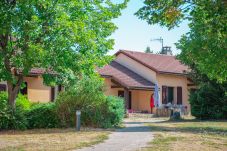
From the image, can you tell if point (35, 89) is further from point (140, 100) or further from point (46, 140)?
point (46, 140)

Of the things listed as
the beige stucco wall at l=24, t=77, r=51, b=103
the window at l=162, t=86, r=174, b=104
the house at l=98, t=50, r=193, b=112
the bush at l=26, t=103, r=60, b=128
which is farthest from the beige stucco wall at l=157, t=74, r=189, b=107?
the bush at l=26, t=103, r=60, b=128

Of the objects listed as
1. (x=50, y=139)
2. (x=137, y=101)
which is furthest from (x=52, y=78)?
(x=137, y=101)

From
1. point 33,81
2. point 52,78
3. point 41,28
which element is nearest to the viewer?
point 41,28

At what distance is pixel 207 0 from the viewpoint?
34.1 ft

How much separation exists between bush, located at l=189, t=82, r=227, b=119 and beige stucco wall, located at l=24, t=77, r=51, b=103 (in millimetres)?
10285

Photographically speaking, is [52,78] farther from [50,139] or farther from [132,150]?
[132,150]

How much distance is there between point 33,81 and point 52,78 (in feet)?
36.1

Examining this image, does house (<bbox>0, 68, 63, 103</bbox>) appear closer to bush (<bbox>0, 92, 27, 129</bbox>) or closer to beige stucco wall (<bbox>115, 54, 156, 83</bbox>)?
bush (<bbox>0, 92, 27, 129</bbox>)

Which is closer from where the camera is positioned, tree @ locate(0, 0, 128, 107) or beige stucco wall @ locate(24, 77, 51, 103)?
tree @ locate(0, 0, 128, 107)

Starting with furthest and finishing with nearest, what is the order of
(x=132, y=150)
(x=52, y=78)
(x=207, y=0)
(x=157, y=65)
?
(x=157, y=65), (x=52, y=78), (x=132, y=150), (x=207, y=0)

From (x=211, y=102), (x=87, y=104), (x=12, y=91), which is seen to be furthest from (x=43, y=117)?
(x=211, y=102)

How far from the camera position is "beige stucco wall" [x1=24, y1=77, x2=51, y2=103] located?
30344 millimetres

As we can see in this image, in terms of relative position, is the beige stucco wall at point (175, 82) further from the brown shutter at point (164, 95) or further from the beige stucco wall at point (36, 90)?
the beige stucco wall at point (36, 90)

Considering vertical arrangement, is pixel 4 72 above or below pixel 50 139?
above
